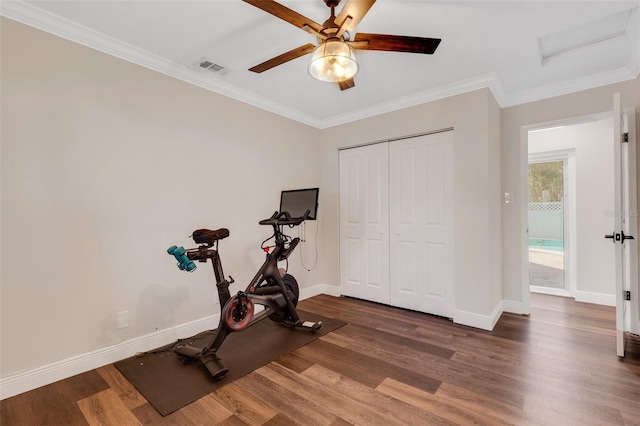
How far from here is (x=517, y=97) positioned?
335 centimetres

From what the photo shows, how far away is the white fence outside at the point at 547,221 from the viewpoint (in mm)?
4367

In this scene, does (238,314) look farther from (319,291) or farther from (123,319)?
(319,291)

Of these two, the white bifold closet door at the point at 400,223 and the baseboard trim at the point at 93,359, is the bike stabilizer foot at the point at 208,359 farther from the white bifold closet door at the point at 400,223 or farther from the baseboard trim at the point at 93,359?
the white bifold closet door at the point at 400,223

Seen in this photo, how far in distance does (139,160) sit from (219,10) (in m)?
1.40

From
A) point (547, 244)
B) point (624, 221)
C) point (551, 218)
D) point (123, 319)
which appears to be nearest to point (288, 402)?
point (123, 319)

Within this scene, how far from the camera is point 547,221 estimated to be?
4535mm

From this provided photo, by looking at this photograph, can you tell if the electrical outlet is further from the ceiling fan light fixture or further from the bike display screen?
the ceiling fan light fixture

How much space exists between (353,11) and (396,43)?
40 centimetres

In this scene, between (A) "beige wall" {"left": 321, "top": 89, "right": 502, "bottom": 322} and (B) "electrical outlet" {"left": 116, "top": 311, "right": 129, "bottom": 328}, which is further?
(A) "beige wall" {"left": 321, "top": 89, "right": 502, "bottom": 322}

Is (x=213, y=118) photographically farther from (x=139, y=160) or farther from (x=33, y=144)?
(x=33, y=144)

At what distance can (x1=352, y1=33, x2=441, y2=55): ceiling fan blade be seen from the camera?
5.89 ft

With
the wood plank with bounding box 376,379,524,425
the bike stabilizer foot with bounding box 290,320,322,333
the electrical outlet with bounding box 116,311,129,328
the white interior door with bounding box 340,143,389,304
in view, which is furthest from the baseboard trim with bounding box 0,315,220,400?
the white interior door with bounding box 340,143,389,304

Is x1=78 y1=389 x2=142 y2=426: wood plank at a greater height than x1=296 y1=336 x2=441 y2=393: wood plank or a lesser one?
lesser

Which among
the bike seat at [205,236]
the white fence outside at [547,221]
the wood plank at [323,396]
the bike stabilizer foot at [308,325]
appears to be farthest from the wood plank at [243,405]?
the white fence outside at [547,221]
